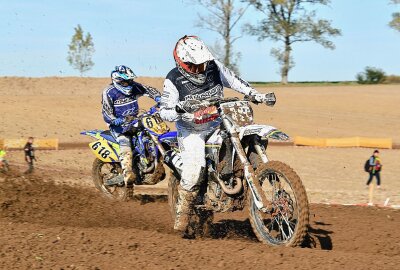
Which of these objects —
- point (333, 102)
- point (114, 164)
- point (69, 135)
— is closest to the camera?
point (114, 164)

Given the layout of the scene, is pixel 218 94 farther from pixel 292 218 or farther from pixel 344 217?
pixel 344 217

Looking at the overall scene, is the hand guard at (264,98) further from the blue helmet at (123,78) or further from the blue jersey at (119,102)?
the blue helmet at (123,78)

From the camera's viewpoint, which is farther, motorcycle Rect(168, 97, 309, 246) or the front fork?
the front fork

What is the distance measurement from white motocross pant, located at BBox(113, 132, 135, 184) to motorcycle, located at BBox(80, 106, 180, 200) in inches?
4.7

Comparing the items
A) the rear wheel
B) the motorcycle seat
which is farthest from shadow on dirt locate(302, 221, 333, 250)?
the motorcycle seat

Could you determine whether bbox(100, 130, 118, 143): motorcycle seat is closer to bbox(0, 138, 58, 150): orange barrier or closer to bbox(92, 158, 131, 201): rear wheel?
bbox(92, 158, 131, 201): rear wheel

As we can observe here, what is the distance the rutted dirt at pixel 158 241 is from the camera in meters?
5.11

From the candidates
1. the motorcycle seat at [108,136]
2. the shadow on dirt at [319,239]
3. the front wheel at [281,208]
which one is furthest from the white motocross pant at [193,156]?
the motorcycle seat at [108,136]

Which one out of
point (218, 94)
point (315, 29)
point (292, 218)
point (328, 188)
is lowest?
point (328, 188)

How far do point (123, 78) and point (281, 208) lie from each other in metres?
5.36

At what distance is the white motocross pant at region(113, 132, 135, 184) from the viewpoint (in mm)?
10602

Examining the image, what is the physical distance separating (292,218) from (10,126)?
30175 millimetres

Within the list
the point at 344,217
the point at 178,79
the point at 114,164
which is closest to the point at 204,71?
the point at 178,79

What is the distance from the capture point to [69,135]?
106 ft
